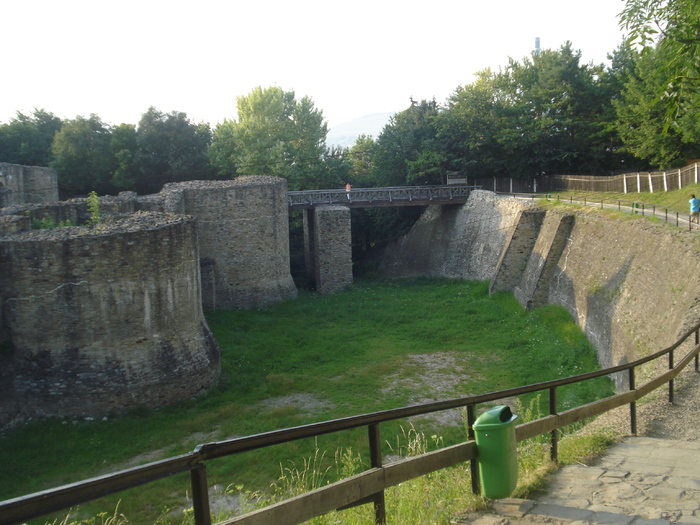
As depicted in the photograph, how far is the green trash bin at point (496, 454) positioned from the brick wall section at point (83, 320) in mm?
9498

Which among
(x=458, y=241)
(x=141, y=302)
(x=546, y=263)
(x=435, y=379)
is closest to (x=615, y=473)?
(x=435, y=379)

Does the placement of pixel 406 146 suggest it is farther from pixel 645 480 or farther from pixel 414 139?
pixel 645 480

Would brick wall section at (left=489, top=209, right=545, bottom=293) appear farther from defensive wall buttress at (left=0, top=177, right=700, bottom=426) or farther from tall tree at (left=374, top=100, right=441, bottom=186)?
tall tree at (left=374, top=100, right=441, bottom=186)

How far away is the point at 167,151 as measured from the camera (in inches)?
1321

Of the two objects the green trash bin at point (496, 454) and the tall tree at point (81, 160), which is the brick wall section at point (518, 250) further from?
the tall tree at point (81, 160)

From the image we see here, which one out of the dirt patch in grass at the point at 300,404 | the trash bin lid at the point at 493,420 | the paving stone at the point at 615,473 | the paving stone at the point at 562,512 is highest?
the trash bin lid at the point at 493,420

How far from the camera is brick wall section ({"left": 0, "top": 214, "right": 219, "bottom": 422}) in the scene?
1141 centimetres

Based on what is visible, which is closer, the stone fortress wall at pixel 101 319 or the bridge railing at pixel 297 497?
the bridge railing at pixel 297 497

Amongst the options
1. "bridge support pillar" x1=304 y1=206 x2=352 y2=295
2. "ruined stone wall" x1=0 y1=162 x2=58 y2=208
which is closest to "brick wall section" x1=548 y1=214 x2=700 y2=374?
"bridge support pillar" x1=304 y1=206 x2=352 y2=295

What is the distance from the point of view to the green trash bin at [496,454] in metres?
3.93

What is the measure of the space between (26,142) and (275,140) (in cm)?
1521

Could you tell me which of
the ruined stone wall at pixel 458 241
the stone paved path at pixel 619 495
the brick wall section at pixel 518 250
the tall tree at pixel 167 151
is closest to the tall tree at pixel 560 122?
the ruined stone wall at pixel 458 241

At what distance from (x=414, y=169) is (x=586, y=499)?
1067 inches

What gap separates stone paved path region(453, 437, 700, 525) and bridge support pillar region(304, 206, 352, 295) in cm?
1989
